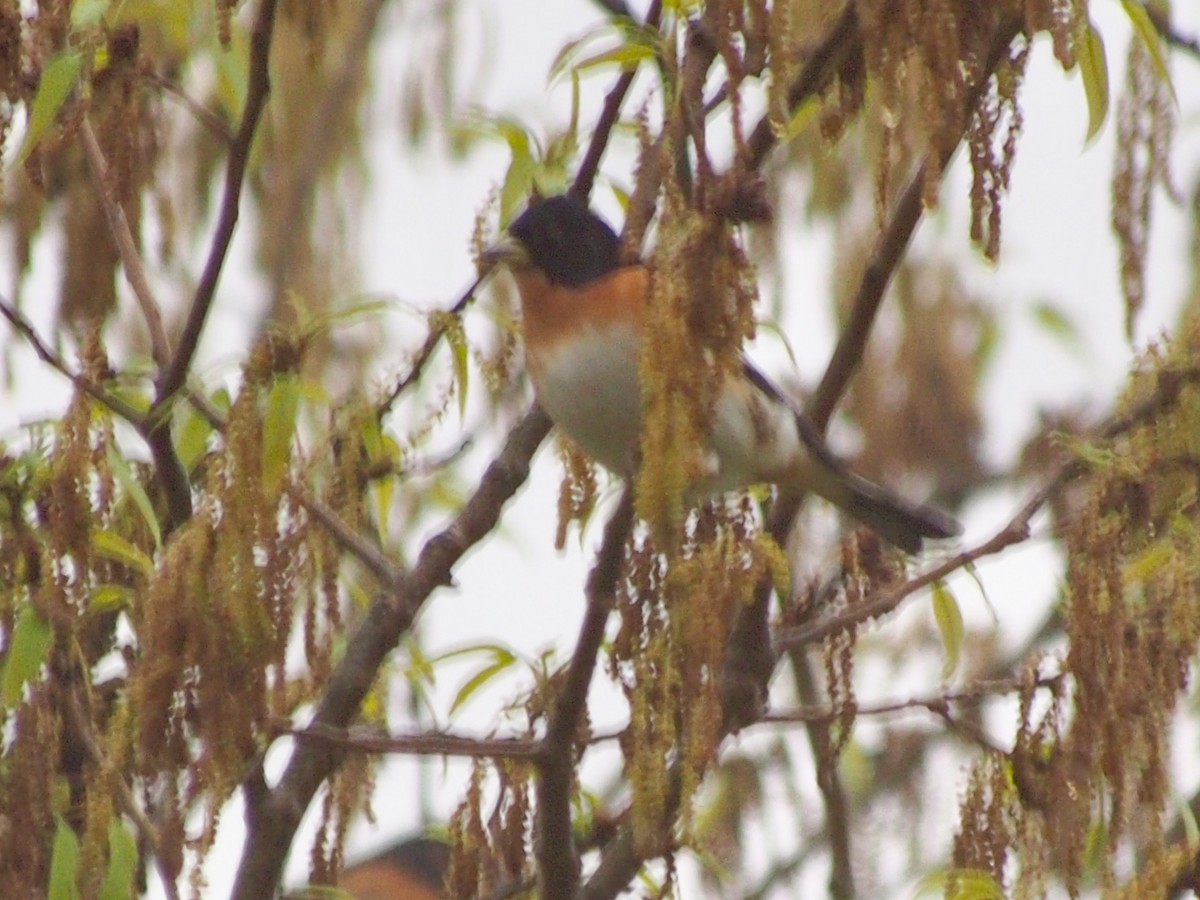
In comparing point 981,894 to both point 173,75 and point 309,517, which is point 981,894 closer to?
point 309,517

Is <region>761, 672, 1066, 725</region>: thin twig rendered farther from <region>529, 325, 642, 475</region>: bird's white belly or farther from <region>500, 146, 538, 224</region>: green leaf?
<region>500, 146, 538, 224</region>: green leaf

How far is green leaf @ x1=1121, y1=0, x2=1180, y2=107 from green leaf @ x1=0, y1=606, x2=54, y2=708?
5.41 ft

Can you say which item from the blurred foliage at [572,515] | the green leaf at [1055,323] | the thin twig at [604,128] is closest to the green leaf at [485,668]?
the blurred foliage at [572,515]

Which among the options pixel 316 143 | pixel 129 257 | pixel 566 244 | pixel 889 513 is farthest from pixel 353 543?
pixel 316 143

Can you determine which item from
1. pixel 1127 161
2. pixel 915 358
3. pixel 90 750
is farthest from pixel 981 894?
pixel 915 358

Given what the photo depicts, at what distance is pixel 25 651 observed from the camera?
260cm

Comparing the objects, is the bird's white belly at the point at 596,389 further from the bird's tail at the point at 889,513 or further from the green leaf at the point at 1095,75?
the green leaf at the point at 1095,75

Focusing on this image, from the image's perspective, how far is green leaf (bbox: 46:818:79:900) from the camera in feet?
8.50

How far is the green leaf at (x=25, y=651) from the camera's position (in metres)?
2.59

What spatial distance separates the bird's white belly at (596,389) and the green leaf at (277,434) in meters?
1.05

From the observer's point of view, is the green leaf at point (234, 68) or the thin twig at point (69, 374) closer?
the thin twig at point (69, 374)

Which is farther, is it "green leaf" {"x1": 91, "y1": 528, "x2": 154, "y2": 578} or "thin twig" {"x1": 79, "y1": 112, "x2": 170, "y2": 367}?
"thin twig" {"x1": 79, "y1": 112, "x2": 170, "y2": 367}

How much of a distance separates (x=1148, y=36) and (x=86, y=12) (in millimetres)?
1408

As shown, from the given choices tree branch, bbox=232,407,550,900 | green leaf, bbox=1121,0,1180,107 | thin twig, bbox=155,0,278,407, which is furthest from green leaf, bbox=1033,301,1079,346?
thin twig, bbox=155,0,278,407
